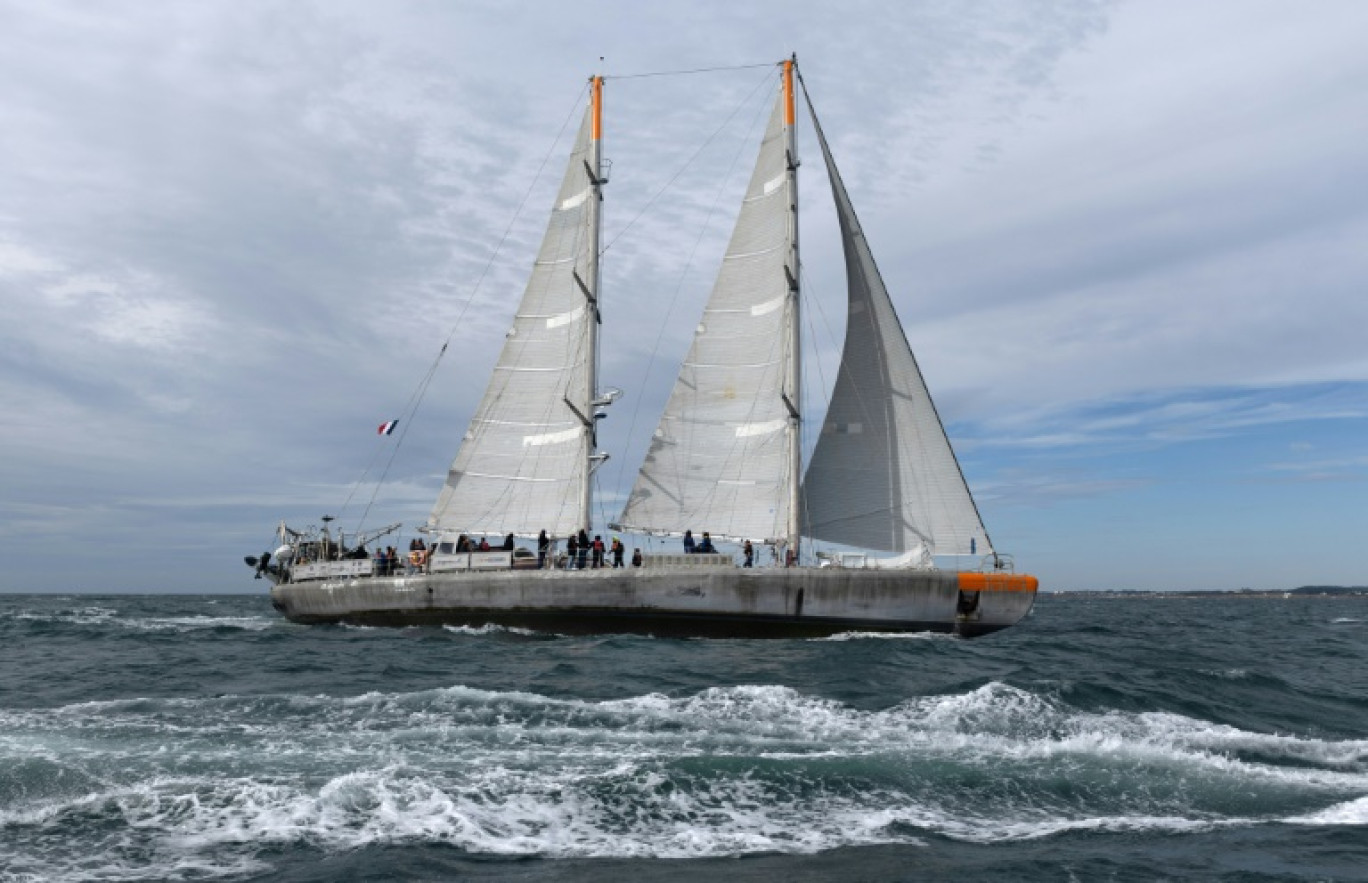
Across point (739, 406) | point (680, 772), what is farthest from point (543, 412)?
point (680, 772)

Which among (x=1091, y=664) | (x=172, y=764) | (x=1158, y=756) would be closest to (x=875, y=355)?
(x=1091, y=664)

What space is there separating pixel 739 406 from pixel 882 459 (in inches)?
195

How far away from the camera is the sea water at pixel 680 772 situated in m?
9.78

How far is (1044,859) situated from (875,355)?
24105mm

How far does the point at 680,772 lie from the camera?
12680 millimetres

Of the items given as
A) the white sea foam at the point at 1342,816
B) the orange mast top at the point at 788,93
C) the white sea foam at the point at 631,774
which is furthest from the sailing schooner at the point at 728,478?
the white sea foam at the point at 1342,816

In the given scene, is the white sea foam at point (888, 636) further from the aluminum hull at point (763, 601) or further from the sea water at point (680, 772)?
the sea water at point (680, 772)

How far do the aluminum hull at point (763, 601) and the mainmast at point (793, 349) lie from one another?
7.74 ft

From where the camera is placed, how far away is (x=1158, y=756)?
47.2ft

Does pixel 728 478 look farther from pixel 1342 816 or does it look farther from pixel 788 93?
pixel 1342 816

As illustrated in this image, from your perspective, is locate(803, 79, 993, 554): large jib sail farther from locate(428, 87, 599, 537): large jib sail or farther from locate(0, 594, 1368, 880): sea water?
locate(428, 87, 599, 537): large jib sail

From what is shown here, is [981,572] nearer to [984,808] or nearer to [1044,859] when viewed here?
[984,808]

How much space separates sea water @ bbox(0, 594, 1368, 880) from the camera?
9781 millimetres

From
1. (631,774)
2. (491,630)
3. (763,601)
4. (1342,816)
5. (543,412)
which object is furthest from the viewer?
(543,412)
